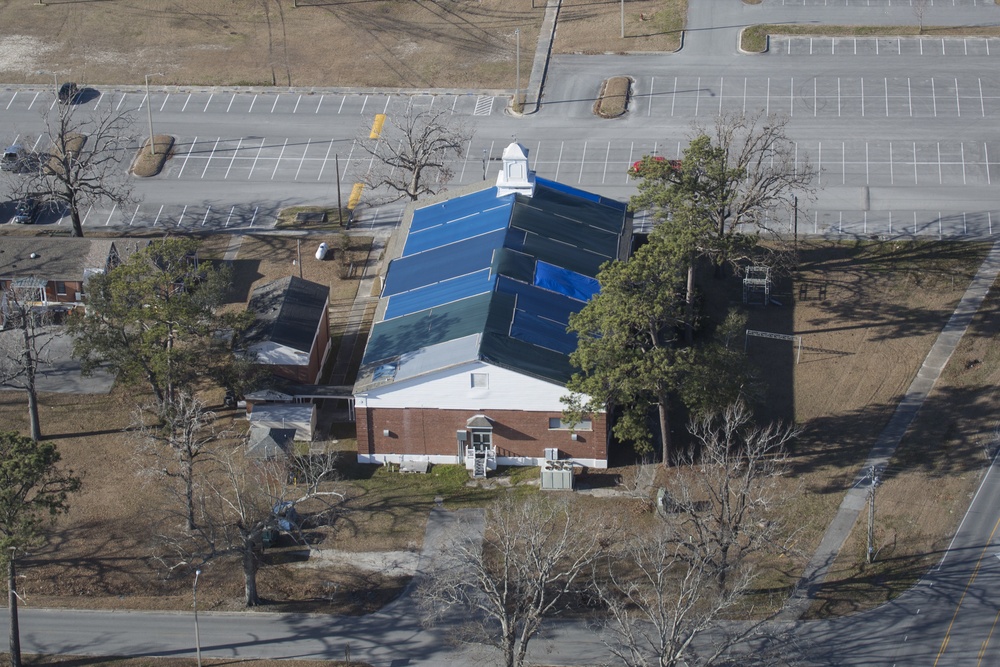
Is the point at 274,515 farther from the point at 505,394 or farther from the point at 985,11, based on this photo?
the point at 985,11

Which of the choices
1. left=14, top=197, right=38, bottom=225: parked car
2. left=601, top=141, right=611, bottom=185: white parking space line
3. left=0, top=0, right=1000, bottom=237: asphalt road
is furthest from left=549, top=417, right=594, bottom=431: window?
left=14, top=197, right=38, bottom=225: parked car

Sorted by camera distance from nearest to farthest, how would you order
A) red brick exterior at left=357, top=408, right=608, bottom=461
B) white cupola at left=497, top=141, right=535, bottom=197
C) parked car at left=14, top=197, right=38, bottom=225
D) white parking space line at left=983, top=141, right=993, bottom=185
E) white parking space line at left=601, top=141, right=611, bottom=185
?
1. red brick exterior at left=357, top=408, right=608, bottom=461
2. white cupola at left=497, top=141, right=535, bottom=197
3. white parking space line at left=983, top=141, right=993, bottom=185
4. parked car at left=14, top=197, right=38, bottom=225
5. white parking space line at left=601, top=141, right=611, bottom=185

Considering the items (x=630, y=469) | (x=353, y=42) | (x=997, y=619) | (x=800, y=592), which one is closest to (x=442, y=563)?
(x=630, y=469)

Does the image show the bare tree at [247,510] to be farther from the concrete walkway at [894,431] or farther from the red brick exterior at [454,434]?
the concrete walkway at [894,431]

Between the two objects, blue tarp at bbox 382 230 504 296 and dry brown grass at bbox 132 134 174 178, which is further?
dry brown grass at bbox 132 134 174 178

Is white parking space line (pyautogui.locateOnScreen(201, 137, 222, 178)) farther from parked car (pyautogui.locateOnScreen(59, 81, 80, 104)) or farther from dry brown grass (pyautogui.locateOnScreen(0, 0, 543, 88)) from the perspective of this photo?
parked car (pyautogui.locateOnScreen(59, 81, 80, 104))
